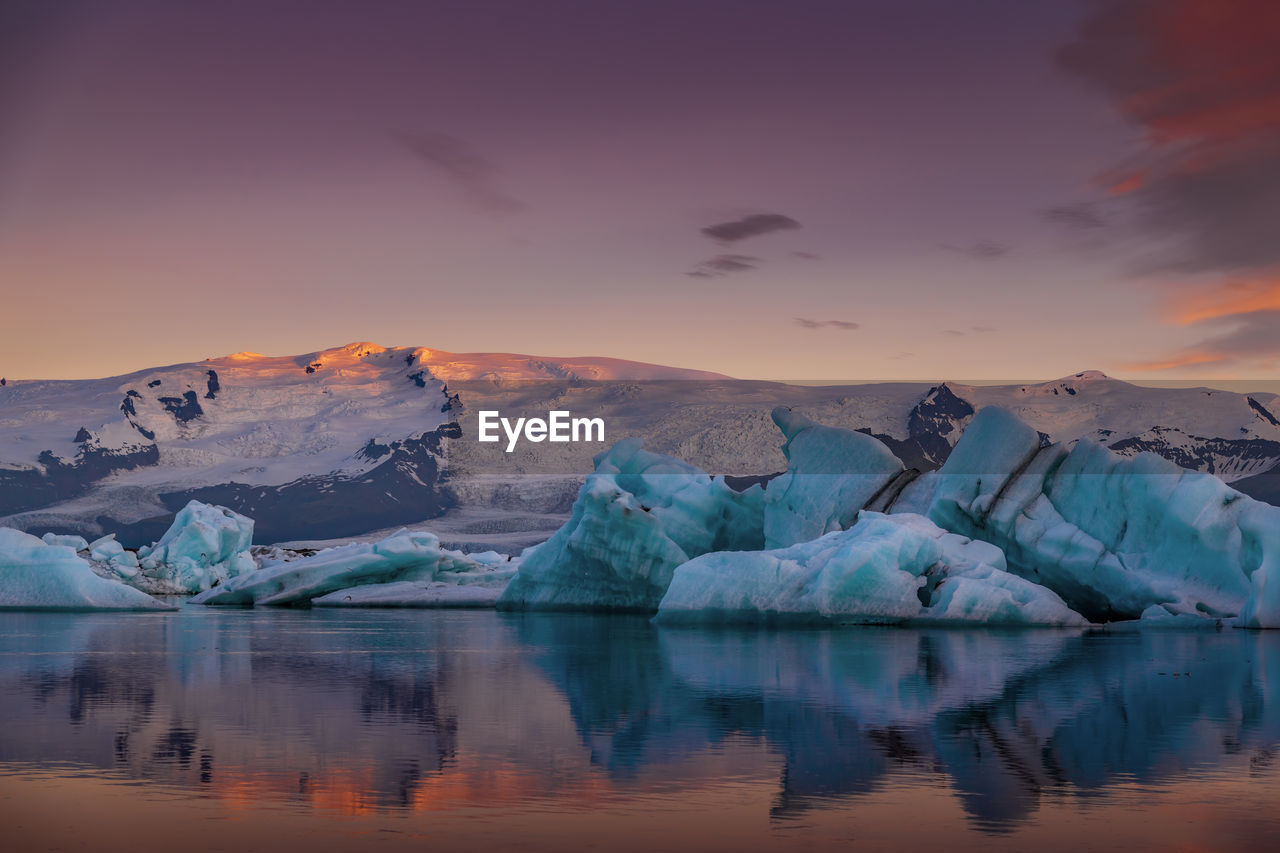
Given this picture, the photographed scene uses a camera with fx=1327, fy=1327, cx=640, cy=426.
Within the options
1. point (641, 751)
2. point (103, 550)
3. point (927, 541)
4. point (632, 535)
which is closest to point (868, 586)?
point (927, 541)

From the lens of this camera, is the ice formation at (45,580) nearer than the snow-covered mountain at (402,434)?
Yes

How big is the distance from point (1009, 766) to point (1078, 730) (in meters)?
2.12

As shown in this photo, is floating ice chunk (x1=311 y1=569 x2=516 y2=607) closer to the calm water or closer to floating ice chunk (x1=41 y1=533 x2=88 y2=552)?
floating ice chunk (x1=41 y1=533 x2=88 y2=552)

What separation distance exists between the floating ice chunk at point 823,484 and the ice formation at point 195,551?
23782 mm

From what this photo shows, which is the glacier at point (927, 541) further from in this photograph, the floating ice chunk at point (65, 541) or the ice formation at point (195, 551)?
the ice formation at point (195, 551)

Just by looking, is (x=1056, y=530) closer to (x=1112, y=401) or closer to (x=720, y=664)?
(x=720, y=664)

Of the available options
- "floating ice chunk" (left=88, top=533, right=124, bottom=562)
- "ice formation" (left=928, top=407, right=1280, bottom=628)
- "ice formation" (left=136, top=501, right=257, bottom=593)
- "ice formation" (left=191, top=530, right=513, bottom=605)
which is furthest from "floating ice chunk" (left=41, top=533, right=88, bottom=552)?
"ice formation" (left=928, top=407, right=1280, bottom=628)

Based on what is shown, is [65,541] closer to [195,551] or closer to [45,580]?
[195,551]

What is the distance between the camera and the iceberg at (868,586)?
2597 centimetres

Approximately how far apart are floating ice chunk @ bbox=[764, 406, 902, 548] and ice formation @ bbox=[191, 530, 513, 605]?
40.3 ft

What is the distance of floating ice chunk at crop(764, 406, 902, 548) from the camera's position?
34.2m

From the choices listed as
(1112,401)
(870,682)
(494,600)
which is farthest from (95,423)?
(870,682)

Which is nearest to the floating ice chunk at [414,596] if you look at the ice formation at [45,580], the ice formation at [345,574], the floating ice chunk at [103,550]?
the ice formation at [345,574]

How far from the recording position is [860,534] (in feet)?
88.1
